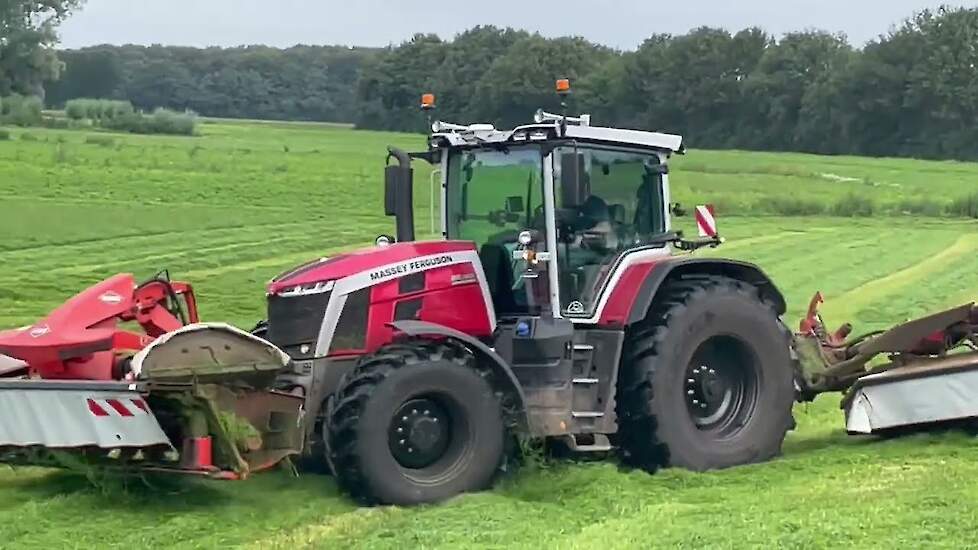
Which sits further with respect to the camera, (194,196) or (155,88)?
(155,88)

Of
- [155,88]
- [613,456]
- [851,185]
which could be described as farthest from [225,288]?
[155,88]

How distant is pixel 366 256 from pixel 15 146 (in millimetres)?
30524

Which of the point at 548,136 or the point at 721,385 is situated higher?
the point at 548,136

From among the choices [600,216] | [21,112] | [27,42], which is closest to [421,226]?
[600,216]

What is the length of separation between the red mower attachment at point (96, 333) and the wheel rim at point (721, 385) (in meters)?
2.97

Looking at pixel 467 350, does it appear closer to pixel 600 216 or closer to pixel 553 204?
pixel 553 204

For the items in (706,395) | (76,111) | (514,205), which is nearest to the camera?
(514,205)

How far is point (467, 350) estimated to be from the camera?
7602mm

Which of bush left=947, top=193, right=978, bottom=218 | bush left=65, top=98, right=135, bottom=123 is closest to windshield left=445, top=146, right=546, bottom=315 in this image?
bush left=947, top=193, right=978, bottom=218

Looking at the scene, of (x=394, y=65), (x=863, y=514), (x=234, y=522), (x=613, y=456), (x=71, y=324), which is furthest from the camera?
(x=394, y=65)

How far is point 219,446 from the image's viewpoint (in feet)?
22.9

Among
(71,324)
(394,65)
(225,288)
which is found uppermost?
(394,65)

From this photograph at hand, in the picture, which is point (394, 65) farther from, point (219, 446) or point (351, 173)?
point (219, 446)

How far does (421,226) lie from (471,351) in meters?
2.03
